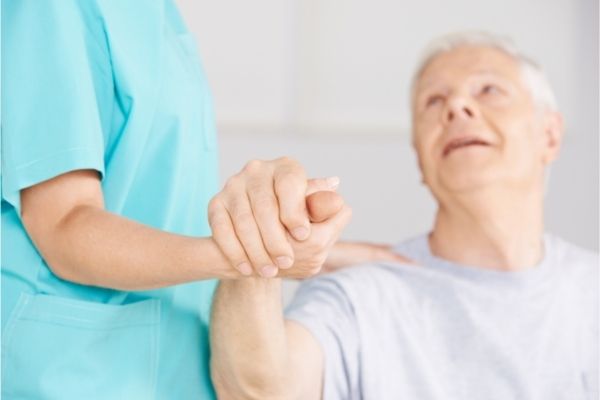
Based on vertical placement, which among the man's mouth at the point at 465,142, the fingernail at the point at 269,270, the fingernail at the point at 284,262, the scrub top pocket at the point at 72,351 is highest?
the fingernail at the point at 284,262

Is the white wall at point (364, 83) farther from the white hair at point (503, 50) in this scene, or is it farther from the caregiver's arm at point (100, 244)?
the caregiver's arm at point (100, 244)

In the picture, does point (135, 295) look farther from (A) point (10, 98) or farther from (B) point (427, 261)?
(B) point (427, 261)

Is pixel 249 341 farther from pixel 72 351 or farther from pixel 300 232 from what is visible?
pixel 300 232

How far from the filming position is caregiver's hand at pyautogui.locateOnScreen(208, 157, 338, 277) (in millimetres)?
866

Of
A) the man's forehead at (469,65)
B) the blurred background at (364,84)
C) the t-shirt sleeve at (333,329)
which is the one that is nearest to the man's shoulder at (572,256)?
the man's forehead at (469,65)

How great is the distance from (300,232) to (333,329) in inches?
29.3

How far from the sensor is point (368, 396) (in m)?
1.59

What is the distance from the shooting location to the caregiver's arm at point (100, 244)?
0.92 m

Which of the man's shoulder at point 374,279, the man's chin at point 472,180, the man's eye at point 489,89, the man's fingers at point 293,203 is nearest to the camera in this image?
the man's fingers at point 293,203

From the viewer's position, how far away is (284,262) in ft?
2.89

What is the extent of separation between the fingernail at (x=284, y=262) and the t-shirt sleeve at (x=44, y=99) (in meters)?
0.26

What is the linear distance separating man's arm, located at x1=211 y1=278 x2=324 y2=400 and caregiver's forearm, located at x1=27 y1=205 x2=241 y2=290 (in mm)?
227

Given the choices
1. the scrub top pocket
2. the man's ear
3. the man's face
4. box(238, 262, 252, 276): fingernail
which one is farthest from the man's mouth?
box(238, 262, 252, 276): fingernail

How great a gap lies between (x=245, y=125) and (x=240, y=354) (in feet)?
4.88
